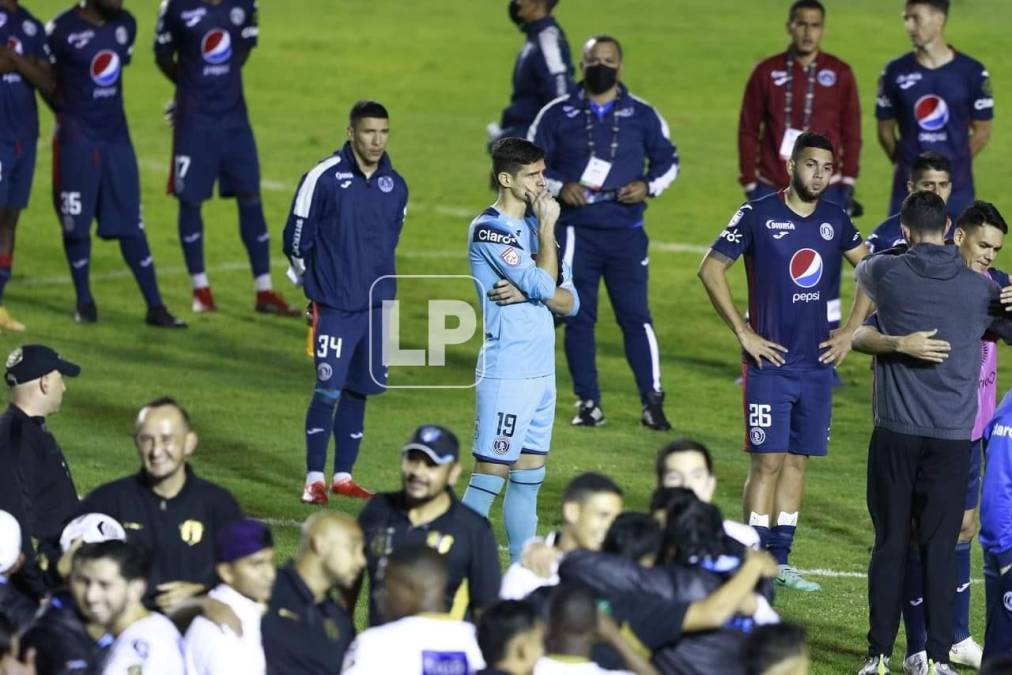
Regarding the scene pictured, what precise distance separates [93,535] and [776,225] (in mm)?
4011

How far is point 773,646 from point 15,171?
10824 millimetres

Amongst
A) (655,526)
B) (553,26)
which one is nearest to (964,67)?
(553,26)

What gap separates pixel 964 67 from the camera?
47.1ft

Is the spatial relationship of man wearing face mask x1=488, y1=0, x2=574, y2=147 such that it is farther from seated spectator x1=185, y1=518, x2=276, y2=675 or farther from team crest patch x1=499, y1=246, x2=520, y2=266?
seated spectator x1=185, y1=518, x2=276, y2=675

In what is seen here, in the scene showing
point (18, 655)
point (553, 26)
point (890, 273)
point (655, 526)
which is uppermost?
point (553, 26)

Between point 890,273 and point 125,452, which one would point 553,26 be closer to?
point 125,452

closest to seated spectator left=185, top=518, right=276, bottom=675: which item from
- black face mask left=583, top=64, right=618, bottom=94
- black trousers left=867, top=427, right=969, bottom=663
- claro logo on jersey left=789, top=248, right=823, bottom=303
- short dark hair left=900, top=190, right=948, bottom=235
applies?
black trousers left=867, top=427, right=969, bottom=663

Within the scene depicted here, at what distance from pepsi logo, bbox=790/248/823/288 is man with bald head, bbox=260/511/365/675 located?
3.64 m

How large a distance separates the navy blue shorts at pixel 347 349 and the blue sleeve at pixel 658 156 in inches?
101

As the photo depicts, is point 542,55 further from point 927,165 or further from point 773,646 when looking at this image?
point 773,646

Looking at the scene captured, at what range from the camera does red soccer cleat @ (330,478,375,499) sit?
1167cm

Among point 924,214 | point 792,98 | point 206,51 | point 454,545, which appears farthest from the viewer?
point 206,51

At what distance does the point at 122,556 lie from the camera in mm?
6996

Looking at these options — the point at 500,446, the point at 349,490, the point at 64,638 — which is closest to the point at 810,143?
the point at 500,446
